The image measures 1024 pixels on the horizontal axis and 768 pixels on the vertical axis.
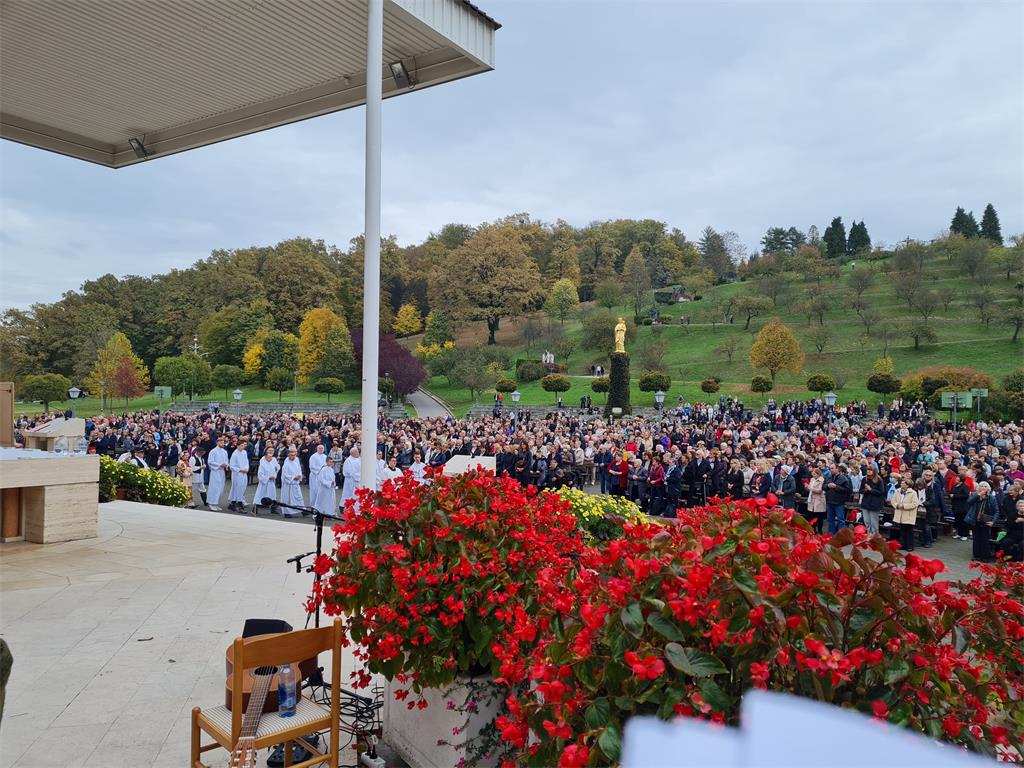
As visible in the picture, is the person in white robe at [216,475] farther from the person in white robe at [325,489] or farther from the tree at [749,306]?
the tree at [749,306]

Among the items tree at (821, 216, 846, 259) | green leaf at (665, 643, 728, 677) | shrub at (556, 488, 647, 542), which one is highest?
tree at (821, 216, 846, 259)

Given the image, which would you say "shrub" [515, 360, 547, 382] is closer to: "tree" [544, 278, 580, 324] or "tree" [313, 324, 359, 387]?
"tree" [313, 324, 359, 387]

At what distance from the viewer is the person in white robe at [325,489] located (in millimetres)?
15688

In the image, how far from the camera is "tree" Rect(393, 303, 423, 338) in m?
76.6

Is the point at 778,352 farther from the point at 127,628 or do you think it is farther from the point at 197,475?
the point at 127,628

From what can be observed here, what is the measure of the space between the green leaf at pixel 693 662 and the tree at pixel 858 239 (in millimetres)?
102023

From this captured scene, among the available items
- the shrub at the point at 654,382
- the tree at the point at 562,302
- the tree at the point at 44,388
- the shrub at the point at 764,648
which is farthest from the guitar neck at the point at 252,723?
the tree at the point at 562,302

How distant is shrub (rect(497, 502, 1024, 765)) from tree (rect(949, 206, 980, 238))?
99024 mm

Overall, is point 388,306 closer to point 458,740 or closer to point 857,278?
point 857,278

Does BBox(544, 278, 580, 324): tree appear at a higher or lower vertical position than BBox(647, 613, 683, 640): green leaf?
Result: higher

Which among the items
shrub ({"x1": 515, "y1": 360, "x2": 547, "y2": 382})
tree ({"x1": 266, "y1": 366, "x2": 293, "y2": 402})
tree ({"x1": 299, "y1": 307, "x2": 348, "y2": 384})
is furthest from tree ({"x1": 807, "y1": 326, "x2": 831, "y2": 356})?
tree ({"x1": 266, "y1": 366, "x2": 293, "y2": 402})

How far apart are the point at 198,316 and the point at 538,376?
111 feet

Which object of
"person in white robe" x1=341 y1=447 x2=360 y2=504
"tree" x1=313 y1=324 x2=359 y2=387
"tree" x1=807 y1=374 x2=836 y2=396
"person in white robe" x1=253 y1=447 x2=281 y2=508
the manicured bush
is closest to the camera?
"person in white robe" x1=253 y1=447 x2=281 y2=508

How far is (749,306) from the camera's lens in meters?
64.4
